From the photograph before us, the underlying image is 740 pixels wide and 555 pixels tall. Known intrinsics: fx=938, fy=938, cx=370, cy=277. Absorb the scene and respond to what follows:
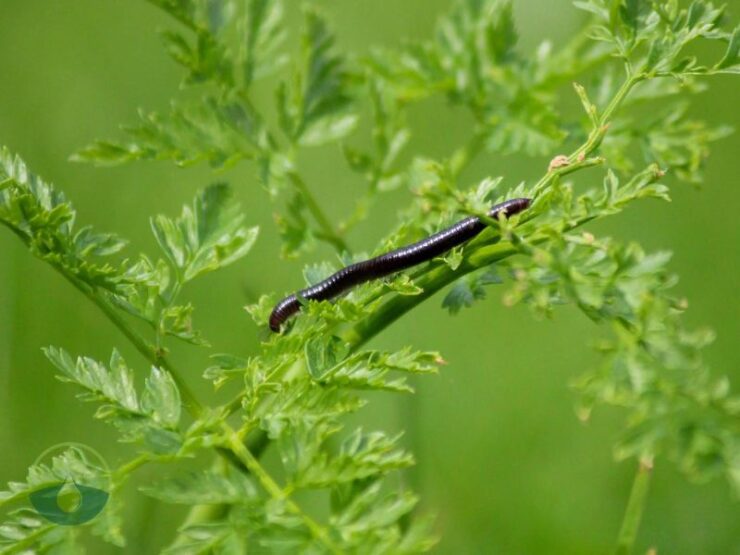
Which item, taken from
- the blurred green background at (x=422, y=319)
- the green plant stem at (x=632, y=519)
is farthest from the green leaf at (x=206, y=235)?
the green plant stem at (x=632, y=519)

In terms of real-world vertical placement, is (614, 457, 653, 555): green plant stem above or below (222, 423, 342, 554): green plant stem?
below

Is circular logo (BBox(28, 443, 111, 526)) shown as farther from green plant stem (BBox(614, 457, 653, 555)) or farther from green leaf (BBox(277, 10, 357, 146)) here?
green leaf (BBox(277, 10, 357, 146))

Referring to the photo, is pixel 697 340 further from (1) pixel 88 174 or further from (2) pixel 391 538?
(1) pixel 88 174

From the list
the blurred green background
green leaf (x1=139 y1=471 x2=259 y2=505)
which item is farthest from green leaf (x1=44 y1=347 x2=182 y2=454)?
the blurred green background

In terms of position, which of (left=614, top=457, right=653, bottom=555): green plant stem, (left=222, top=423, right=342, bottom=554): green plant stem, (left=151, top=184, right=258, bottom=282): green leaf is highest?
(left=151, top=184, right=258, bottom=282): green leaf

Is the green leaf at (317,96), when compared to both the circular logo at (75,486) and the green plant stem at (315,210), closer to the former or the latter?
the green plant stem at (315,210)

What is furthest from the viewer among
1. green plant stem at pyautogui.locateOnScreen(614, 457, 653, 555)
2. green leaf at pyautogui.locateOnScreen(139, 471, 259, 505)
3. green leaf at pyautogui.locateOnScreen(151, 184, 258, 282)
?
green plant stem at pyautogui.locateOnScreen(614, 457, 653, 555)
